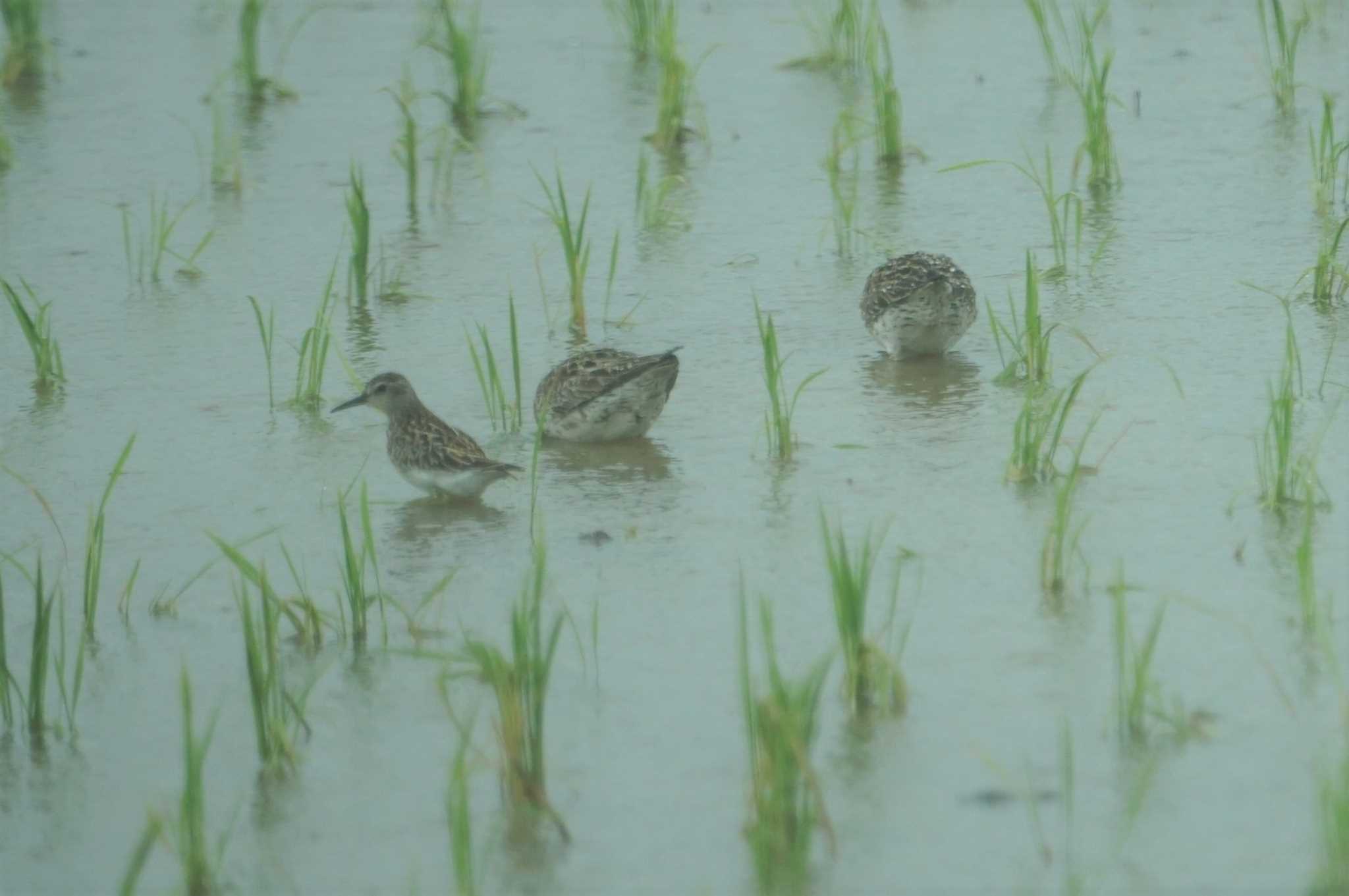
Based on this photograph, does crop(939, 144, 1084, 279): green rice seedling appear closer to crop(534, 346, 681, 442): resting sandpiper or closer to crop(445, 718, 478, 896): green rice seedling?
crop(534, 346, 681, 442): resting sandpiper

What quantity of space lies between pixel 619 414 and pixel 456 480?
2.64ft

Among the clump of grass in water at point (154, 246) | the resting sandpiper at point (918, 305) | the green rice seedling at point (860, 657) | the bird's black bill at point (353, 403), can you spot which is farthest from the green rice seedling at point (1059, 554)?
the clump of grass in water at point (154, 246)

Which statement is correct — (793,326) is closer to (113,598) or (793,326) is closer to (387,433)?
(387,433)

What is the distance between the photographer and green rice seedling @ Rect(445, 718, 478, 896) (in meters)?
4.14

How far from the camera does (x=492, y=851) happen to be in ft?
15.1

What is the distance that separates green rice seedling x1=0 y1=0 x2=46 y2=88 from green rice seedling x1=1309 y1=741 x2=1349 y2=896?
11379 millimetres

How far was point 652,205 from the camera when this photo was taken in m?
10.2

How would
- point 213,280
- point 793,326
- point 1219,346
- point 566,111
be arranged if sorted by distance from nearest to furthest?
point 1219,346, point 793,326, point 213,280, point 566,111

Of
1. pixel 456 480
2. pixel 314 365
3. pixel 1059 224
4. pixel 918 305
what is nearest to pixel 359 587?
pixel 456 480

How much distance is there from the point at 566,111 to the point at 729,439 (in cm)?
553

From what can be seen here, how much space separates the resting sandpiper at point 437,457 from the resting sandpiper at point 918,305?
1.87 metres

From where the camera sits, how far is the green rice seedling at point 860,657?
4945 millimetres

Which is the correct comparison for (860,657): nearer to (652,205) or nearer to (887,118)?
(652,205)

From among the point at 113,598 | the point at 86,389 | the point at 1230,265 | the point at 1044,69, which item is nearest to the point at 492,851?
the point at 113,598
